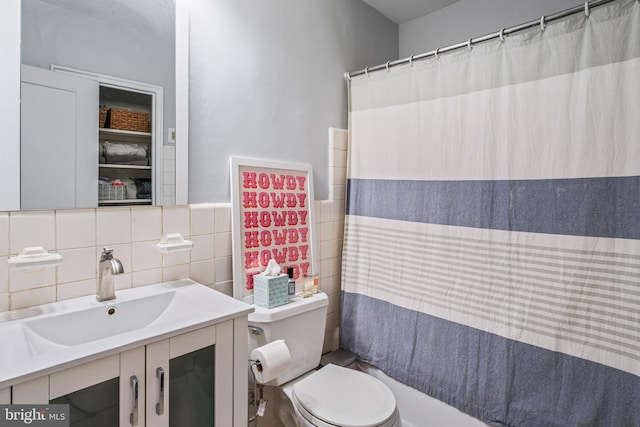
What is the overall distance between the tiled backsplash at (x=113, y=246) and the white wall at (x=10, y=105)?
7 centimetres

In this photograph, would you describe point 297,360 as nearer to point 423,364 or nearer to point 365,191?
point 423,364

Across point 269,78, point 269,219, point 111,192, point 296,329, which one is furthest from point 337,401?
point 269,78

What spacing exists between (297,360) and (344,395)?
243 mm

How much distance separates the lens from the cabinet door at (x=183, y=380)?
3.02 ft

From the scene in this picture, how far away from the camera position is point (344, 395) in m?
1.41

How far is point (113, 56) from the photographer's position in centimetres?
120

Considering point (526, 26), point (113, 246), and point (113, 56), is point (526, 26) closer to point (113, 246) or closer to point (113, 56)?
point (113, 56)

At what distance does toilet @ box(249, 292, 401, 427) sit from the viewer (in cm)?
130

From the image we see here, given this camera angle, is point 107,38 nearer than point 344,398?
Yes

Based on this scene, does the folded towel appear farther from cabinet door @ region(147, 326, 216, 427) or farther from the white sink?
cabinet door @ region(147, 326, 216, 427)

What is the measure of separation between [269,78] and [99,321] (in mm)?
1210

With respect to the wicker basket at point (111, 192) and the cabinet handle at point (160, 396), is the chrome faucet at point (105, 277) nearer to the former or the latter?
the wicker basket at point (111, 192)

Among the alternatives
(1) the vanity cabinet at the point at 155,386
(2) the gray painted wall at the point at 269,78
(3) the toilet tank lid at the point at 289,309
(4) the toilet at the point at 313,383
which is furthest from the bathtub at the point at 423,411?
(2) the gray painted wall at the point at 269,78

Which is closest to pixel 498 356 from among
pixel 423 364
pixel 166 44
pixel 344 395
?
pixel 423 364
